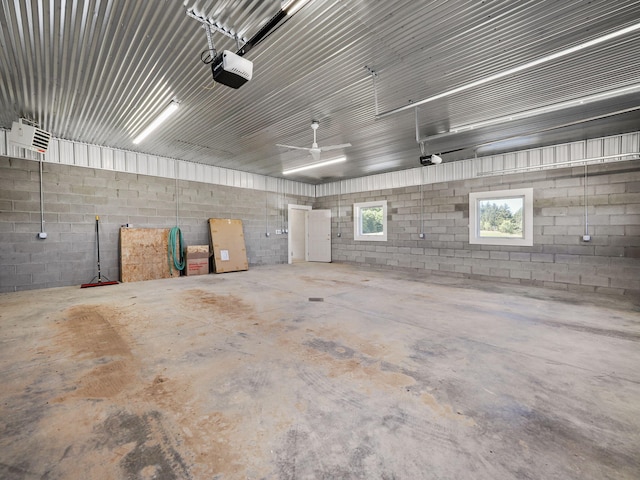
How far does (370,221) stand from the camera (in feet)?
30.1

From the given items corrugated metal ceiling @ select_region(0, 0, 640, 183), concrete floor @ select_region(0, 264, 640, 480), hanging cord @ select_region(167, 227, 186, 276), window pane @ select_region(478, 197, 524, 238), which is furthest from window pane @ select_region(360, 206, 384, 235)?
hanging cord @ select_region(167, 227, 186, 276)

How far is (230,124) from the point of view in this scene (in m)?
5.01

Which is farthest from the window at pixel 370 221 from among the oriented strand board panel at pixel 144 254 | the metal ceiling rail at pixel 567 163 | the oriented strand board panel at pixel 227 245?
the oriented strand board panel at pixel 144 254

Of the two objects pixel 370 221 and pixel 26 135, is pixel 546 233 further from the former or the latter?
pixel 26 135

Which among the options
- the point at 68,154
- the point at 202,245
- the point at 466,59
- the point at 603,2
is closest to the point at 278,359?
the point at 466,59

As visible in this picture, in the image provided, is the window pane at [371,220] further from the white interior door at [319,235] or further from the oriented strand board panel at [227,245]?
the oriented strand board panel at [227,245]

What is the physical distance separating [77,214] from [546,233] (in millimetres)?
10235

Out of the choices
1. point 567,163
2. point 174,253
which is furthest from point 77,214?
point 567,163

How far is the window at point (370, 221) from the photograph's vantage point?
872 cm

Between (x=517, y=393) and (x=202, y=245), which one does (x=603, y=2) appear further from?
(x=202, y=245)

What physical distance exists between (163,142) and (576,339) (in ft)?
25.3

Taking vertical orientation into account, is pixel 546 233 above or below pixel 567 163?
below

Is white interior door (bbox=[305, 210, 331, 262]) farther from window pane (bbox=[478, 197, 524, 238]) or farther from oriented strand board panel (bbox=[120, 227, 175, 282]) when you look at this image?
window pane (bbox=[478, 197, 524, 238])

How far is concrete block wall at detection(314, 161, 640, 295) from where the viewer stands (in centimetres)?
505
